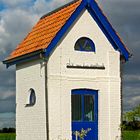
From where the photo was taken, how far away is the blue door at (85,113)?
23.9 m

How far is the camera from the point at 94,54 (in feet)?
80.7

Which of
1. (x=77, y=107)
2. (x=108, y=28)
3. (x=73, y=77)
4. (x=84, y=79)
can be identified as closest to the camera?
(x=73, y=77)

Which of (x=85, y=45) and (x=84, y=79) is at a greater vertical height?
(x=85, y=45)

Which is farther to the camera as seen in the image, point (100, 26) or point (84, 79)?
point (100, 26)

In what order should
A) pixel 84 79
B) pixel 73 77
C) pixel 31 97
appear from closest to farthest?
pixel 73 77, pixel 84 79, pixel 31 97

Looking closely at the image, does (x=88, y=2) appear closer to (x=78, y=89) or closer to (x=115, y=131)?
(x=78, y=89)

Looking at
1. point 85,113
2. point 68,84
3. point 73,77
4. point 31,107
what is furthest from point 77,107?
point 31,107

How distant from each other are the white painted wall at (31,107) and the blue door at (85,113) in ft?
4.17

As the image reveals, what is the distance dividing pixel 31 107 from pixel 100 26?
428cm

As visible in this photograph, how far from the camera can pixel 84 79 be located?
2417 centimetres

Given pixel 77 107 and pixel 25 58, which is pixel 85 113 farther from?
pixel 25 58

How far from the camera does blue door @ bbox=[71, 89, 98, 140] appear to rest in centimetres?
2391

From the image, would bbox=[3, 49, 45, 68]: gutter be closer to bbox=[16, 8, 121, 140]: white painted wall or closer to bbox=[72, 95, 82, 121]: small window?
bbox=[16, 8, 121, 140]: white painted wall

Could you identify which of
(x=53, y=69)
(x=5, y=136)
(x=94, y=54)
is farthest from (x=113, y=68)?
(x=5, y=136)
